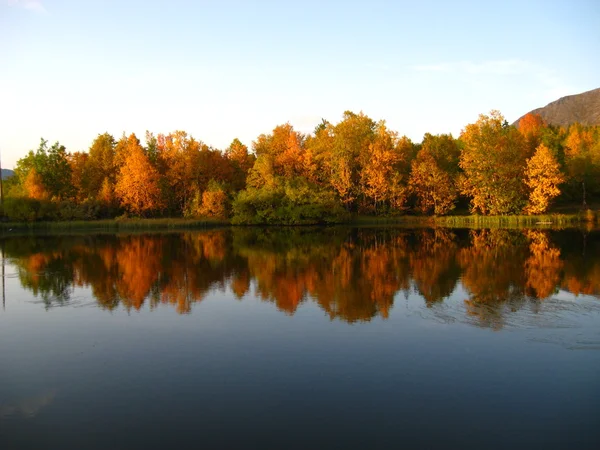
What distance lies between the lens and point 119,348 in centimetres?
1149

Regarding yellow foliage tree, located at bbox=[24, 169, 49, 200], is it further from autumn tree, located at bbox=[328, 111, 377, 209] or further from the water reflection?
autumn tree, located at bbox=[328, 111, 377, 209]

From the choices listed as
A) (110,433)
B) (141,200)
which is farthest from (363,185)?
(110,433)

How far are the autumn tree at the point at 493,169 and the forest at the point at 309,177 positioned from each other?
126mm

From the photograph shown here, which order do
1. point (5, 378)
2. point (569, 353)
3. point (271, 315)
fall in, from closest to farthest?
point (5, 378), point (569, 353), point (271, 315)

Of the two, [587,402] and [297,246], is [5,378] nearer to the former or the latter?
[587,402]

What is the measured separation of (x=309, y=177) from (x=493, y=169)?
21665mm

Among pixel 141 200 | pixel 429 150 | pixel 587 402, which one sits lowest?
pixel 587 402

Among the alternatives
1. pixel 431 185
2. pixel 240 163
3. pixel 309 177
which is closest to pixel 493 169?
pixel 431 185

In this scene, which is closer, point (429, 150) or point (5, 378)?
point (5, 378)

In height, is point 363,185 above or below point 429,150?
below

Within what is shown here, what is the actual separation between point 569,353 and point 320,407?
578cm

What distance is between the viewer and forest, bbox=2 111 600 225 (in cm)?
5722

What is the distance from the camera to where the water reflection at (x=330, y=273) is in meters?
16.1

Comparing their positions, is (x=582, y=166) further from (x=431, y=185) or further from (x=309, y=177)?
(x=309, y=177)
